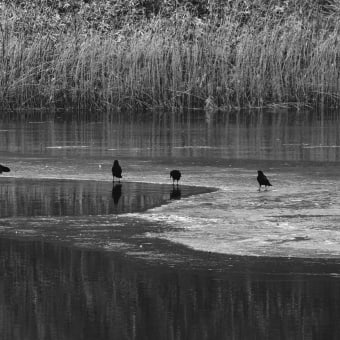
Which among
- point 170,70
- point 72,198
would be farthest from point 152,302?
point 170,70

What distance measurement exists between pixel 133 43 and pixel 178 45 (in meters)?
0.90

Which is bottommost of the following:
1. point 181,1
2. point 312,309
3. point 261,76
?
point 312,309

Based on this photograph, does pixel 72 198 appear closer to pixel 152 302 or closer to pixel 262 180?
pixel 262 180

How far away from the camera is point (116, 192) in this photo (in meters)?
12.1

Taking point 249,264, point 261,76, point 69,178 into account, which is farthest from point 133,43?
point 249,264

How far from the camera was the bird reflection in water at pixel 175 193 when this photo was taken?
11.6 meters

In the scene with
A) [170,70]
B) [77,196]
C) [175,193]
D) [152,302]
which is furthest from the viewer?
[170,70]

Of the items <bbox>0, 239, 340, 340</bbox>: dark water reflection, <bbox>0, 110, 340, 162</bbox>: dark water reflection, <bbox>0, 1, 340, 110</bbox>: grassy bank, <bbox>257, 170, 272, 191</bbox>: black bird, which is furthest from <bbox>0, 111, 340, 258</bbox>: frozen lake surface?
<bbox>0, 1, 340, 110</bbox>: grassy bank

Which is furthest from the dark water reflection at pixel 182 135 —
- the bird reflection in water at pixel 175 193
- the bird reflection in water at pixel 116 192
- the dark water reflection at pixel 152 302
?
the dark water reflection at pixel 152 302

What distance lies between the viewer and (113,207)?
11.0 meters

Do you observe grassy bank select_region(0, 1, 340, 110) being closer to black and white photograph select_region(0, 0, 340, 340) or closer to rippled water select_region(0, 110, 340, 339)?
black and white photograph select_region(0, 0, 340, 340)

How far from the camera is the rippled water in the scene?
657 centimetres

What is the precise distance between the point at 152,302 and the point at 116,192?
5.18 m

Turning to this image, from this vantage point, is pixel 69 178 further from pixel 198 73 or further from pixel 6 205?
pixel 198 73
